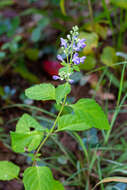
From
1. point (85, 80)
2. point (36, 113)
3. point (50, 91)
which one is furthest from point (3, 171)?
point (85, 80)

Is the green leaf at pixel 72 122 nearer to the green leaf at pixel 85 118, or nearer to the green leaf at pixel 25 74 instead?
the green leaf at pixel 85 118

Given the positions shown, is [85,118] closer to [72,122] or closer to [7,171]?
[72,122]

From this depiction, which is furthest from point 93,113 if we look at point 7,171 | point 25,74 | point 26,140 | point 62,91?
point 25,74

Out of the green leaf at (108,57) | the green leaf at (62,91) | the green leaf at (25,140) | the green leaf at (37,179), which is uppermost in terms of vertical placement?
the green leaf at (108,57)

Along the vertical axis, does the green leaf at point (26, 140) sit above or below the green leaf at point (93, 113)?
below

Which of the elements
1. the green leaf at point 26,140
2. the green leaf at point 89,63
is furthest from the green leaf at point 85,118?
the green leaf at point 89,63

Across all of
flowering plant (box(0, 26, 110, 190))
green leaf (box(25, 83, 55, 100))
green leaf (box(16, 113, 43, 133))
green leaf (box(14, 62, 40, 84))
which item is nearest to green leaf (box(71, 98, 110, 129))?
flowering plant (box(0, 26, 110, 190))

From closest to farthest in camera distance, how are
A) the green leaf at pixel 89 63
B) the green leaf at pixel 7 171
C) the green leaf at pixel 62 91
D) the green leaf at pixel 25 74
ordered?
the green leaf at pixel 62 91
the green leaf at pixel 7 171
the green leaf at pixel 89 63
the green leaf at pixel 25 74
